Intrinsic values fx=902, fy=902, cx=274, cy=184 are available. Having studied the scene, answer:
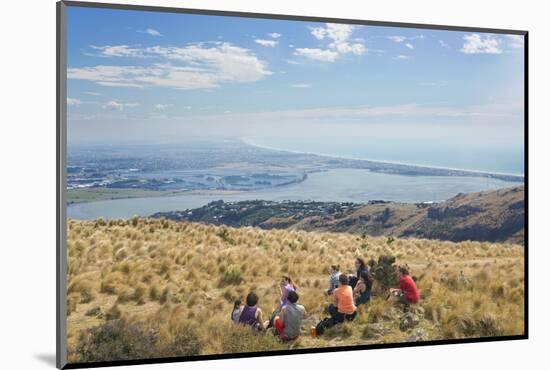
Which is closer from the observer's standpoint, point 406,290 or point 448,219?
point 406,290

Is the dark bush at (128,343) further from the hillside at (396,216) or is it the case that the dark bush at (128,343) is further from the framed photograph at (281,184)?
the hillside at (396,216)

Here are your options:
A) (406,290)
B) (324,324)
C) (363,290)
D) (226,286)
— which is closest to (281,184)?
(226,286)

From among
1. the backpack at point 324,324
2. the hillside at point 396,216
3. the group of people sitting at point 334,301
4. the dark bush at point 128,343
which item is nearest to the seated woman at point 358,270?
the group of people sitting at point 334,301

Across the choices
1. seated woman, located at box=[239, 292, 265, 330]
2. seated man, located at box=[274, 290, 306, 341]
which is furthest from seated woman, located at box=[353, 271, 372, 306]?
seated woman, located at box=[239, 292, 265, 330]

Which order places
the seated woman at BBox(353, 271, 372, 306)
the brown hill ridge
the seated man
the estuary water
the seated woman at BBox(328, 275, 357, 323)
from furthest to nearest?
1. the brown hill ridge
2. the seated woman at BBox(353, 271, 372, 306)
3. the seated woman at BBox(328, 275, 357, 323)
4. the seated man
5. the estuary water

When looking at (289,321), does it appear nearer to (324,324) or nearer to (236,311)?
(324,324)

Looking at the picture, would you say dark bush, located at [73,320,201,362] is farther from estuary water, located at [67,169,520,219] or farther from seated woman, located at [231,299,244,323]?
estuary water, located at [67,169,520,219]
